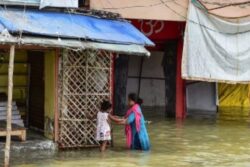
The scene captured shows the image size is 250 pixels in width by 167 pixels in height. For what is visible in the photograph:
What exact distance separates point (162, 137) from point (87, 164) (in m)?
4.48

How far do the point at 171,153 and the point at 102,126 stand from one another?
5.10 ft

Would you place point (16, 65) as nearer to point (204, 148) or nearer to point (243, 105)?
point (204, 148)

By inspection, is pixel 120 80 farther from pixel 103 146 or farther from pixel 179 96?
pixel 103 146

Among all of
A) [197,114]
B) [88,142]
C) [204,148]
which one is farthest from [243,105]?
[88,142]

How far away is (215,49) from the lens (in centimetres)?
1513

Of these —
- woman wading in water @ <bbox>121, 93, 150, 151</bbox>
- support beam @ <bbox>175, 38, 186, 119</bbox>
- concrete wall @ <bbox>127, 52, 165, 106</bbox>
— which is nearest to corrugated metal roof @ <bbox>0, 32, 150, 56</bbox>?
woman wading in water @ <bbox>121, 93, 150, 151</bbox>

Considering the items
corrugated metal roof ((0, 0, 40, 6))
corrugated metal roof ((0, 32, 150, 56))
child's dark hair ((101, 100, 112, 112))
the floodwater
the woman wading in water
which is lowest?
the floodwater

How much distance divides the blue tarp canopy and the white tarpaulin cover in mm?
3698

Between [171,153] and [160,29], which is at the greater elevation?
[160,29]

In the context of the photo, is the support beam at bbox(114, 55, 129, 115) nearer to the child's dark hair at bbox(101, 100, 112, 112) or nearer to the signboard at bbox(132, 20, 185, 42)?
the signboard at bbox(132, 20, 185, 42)

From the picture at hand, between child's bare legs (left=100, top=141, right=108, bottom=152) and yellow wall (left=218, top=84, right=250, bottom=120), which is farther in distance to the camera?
yellow wall (left=218, top=84, right=250, bottom=120)

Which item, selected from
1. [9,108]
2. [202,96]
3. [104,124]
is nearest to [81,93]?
[104,124]

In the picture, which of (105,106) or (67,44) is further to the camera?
(105,106)

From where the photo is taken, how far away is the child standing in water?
1078 cm
